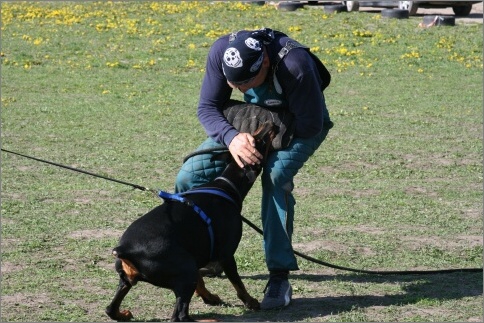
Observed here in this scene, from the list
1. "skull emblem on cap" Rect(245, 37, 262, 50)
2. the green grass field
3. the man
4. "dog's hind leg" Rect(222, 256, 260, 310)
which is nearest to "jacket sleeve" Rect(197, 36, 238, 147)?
the man

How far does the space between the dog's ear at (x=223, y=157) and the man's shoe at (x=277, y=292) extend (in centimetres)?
72

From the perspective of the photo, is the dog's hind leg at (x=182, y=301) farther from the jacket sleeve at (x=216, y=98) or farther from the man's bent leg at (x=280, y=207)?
the jacket sleeve at (x=216, y=98)

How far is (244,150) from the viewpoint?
536 cm

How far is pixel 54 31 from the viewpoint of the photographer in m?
20.4

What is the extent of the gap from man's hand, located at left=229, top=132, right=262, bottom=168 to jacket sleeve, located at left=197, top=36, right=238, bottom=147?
8 cm

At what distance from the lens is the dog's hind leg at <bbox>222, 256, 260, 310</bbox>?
519 cm

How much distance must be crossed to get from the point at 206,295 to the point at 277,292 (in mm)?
403

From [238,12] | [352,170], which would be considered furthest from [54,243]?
[238,12]

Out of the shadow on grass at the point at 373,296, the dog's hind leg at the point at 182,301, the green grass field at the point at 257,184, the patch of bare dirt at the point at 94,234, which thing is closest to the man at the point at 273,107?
the shadow on grass at the point at 373,296

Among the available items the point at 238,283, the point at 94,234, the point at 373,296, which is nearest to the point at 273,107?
the point at 238,283

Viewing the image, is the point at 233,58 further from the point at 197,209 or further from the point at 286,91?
the point at 197,209

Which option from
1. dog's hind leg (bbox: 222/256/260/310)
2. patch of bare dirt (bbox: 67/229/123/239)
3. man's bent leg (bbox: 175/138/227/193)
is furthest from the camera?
patch of bare dirt (bbox: 67/229/123/239)

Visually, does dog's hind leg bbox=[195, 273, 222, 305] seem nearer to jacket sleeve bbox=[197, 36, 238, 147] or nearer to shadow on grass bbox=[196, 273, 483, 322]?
shadow on grass bbox=[196, 273, 483, 322]

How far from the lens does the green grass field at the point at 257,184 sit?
5.72 m
